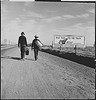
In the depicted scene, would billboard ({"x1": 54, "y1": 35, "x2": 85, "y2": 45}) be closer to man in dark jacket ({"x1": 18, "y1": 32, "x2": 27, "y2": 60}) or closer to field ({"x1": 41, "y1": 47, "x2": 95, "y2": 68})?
field ({"x1": 41, "y1": 47, "x2": 95, "y2": 68})

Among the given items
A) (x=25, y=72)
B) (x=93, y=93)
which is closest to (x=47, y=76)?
(x=25, y=72)

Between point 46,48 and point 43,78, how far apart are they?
36cm

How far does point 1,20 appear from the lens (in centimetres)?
165

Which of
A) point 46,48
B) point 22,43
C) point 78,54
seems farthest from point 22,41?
point 78,54

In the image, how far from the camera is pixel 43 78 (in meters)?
1.71

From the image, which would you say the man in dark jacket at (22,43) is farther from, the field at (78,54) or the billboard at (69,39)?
the billboard at (69,39)

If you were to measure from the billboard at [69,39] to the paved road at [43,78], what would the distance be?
0.24 m

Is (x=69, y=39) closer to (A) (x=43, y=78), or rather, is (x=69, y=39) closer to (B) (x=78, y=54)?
(B) (x=78, y=54)

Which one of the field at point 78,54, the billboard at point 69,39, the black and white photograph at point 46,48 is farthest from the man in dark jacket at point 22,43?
the billboard at point 69,39

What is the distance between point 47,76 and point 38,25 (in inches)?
23.0

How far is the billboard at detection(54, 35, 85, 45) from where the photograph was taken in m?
1.75

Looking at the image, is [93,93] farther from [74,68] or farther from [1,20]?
[1,20]

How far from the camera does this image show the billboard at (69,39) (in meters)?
1.75

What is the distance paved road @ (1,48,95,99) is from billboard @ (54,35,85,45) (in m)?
0.24
